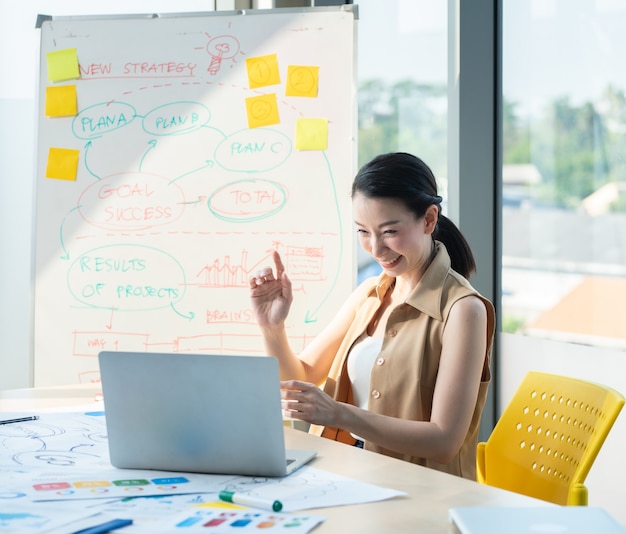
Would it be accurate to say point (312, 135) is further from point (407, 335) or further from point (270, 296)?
point (407, 335)

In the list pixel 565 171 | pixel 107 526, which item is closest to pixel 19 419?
pixel 107 526

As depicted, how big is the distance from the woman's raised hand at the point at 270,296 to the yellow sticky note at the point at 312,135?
632mm

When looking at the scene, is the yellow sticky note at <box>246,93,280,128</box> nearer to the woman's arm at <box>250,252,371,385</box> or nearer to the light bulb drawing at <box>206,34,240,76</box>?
the light bulb drawing at <box>206,34,240,76</box>

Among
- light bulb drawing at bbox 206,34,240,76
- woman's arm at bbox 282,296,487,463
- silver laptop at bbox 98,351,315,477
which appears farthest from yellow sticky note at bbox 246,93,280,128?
silver laptop at bbox 98,351,315,477

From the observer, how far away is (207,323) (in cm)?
249

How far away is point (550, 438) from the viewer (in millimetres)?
1591

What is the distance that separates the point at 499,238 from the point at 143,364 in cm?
167

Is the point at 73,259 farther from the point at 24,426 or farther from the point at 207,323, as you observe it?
the point at 24,426

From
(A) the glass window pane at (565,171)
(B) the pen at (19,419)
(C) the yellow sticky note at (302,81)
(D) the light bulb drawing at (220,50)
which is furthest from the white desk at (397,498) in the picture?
(D) the light bulb drawing at (220,50)

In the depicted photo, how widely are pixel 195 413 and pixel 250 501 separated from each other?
190mm

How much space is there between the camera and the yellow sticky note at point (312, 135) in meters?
2.47

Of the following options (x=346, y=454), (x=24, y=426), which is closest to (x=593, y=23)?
(x=346, y=454)

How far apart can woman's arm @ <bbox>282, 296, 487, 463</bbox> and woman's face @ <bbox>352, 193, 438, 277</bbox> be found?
173 mm

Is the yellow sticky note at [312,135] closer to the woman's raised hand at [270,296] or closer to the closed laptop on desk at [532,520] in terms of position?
the woman's raised hand at [270,296]
